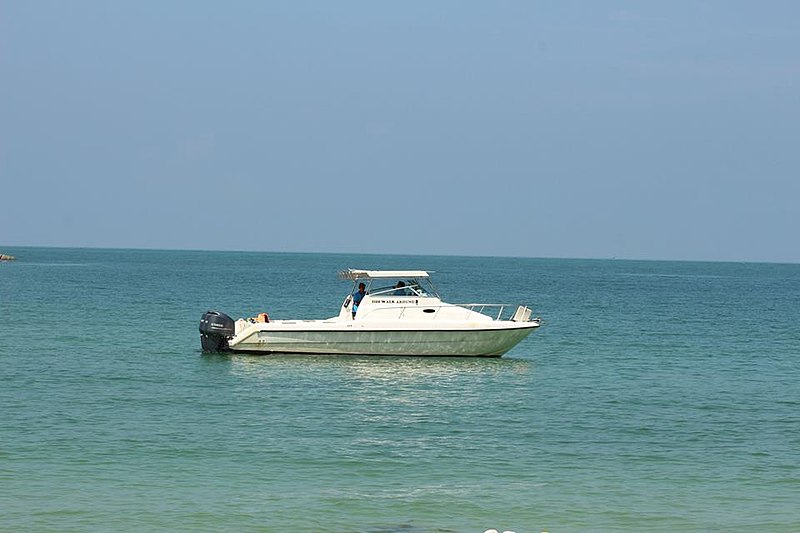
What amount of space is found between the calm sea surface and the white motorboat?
25.6 inches

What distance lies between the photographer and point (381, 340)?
35.5 metres

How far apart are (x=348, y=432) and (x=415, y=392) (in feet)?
19.6

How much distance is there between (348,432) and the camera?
23.7 metres

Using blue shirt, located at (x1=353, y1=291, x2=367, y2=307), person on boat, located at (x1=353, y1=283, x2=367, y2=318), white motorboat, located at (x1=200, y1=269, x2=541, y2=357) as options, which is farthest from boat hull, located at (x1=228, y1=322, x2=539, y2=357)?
blue shirt, located at (x1=353, y1=291, x2=367, y2=307)

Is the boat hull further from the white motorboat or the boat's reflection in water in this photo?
the boat's reflection in water

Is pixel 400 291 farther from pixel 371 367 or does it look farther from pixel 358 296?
pixel 371 367

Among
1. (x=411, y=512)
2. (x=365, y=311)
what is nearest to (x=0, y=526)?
(x=411, y=512)

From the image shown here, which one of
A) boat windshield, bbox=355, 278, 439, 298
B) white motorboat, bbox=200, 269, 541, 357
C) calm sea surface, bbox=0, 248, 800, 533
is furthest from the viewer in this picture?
boat windshield, bbox=355, 278, 439, 298

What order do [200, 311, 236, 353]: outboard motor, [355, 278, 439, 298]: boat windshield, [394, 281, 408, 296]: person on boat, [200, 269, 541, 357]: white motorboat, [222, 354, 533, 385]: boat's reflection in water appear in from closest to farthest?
[222, 354, 533, 385]: boat's reflection in water → [200, 269, 541, 357]: white motorboat → [355, 278, 439, 298]: boat windshield → [394, 281, 408, 296]: person on boat → [200, 311, 236, 353]: outboard motor

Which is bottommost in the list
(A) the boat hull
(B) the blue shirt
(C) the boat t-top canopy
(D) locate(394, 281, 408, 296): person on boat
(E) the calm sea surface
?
(E) the calm sea surface

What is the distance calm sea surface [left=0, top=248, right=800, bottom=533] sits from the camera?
55.5 ft

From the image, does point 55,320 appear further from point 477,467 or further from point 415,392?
point 477,467

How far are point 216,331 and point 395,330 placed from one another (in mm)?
6140

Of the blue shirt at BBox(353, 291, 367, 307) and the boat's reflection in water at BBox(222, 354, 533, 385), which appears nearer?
the boat's reflection in water at BBox(222, 354, 533, 385)
